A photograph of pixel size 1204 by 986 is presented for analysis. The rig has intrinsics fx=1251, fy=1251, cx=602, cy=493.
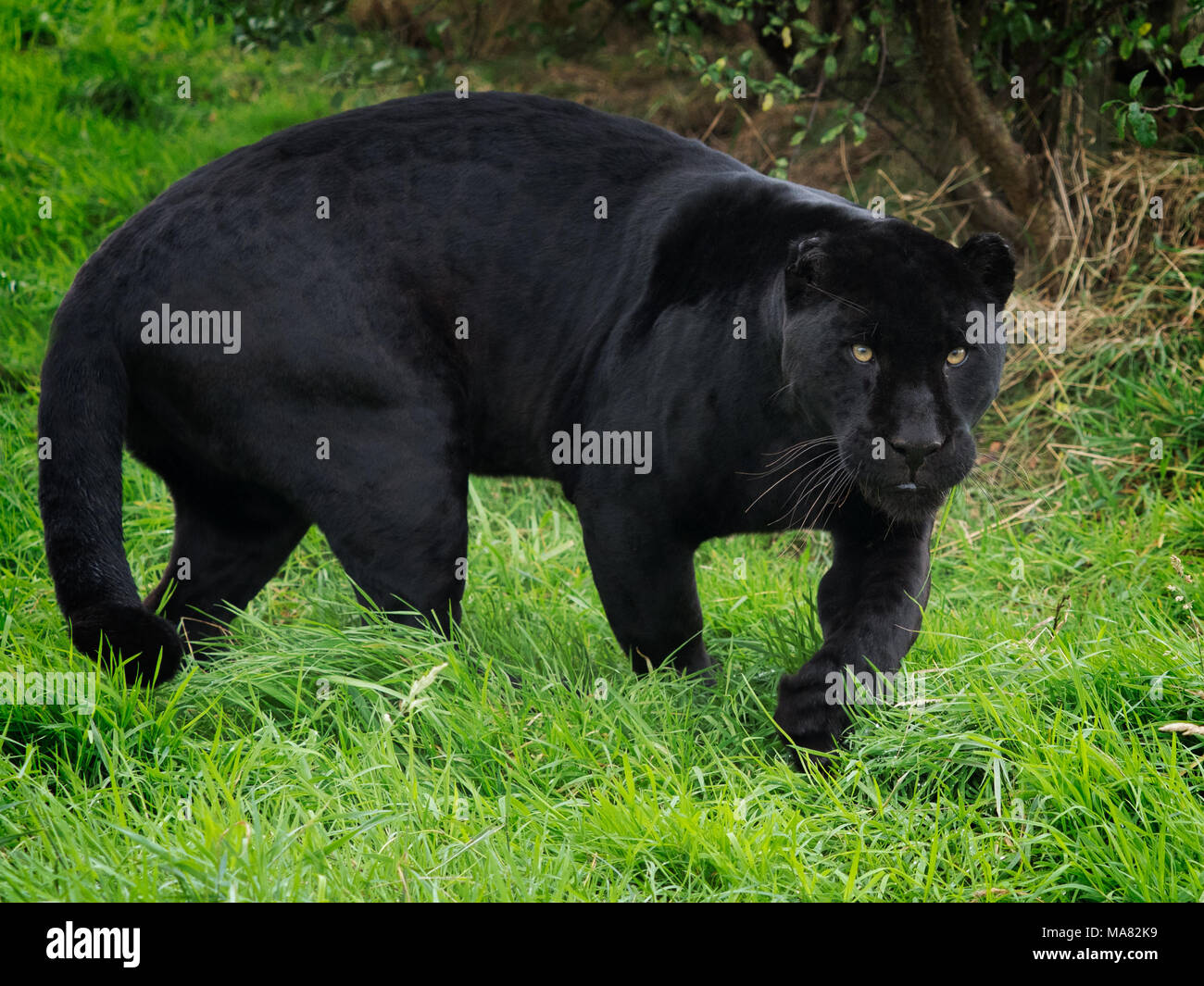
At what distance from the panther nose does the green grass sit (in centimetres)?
47

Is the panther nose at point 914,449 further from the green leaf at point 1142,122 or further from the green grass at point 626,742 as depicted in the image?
the green leaf at point 1142,122

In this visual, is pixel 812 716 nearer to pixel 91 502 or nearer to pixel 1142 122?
pixel 91 502

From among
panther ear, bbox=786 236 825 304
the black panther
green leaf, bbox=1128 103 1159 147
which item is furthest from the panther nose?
green leaf, bbox=1128 103 1159 147

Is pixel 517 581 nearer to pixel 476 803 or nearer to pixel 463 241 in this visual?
pixel 463 241

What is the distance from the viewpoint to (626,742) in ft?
9.16

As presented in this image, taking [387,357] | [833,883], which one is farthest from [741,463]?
[833,883]

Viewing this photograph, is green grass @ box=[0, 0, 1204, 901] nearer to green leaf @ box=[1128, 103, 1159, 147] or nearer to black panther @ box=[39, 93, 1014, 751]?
black panther @ box=[39, 93, 1014, 751]

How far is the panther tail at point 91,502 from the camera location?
2701 mm

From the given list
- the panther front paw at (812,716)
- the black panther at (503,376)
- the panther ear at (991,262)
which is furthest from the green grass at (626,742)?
the panther ear at (991,262)

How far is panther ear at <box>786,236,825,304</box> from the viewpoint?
2.88 m

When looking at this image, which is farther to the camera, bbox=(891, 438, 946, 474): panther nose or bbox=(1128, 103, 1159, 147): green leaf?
bbox=(1128, 103, 1159, 147): green leaf

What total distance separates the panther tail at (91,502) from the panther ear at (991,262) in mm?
1990

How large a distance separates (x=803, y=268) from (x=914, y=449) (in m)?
0.51

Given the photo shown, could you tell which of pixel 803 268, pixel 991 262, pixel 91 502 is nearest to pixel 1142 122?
pixel 991 262
